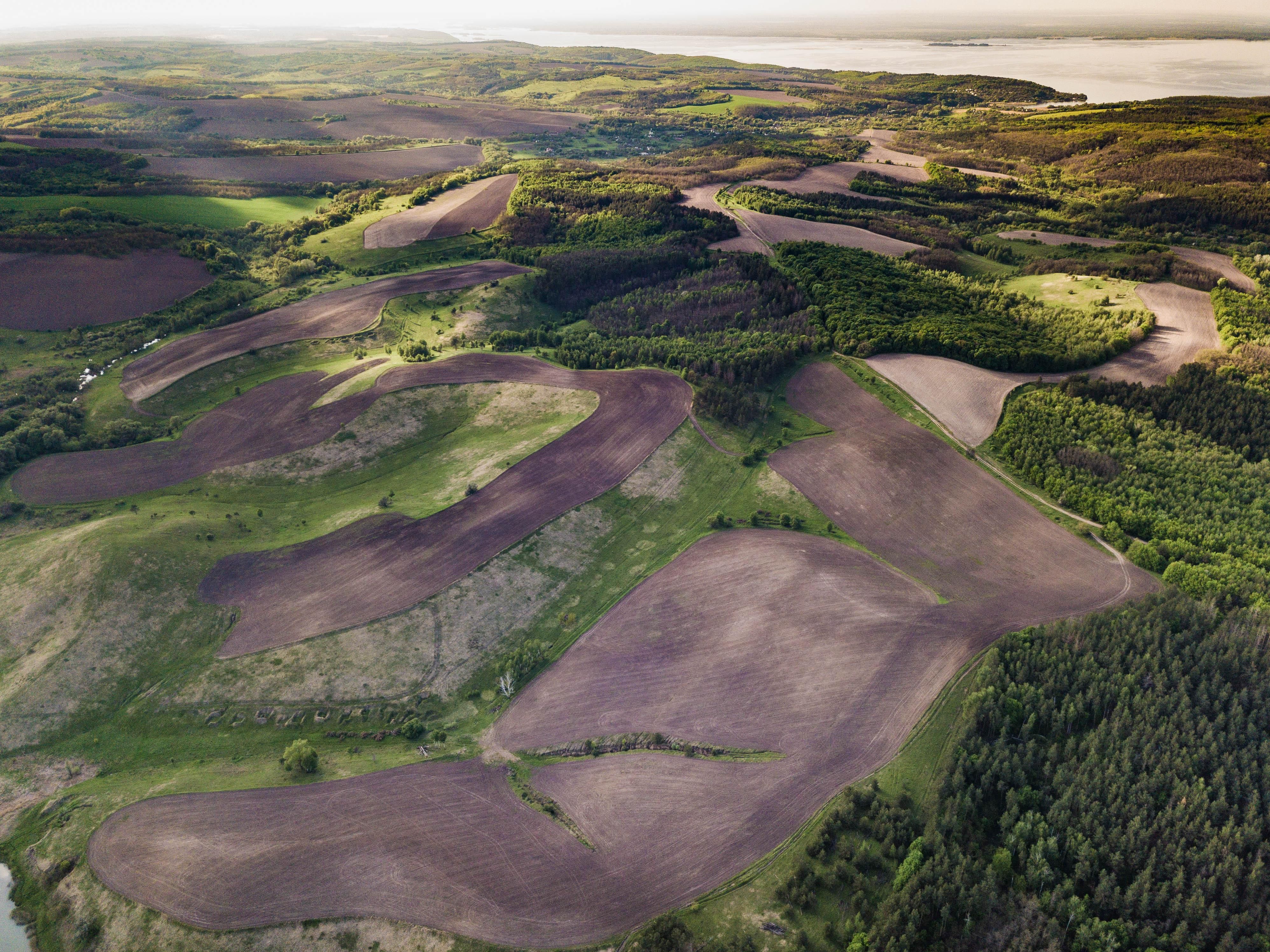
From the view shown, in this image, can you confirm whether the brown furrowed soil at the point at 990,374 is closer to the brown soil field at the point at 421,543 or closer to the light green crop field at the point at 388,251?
the brown soil field at the point at 421,543

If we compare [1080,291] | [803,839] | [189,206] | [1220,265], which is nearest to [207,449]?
[803,839]

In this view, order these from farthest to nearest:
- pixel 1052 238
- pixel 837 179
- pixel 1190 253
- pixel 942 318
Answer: pixel 837 179 → pixel 1052 238 → pixel 1190 253 → pixel 942 318

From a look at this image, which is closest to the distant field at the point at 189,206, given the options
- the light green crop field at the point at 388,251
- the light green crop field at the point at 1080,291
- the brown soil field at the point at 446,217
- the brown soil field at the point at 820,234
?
the light green crop field at the point at 388,251

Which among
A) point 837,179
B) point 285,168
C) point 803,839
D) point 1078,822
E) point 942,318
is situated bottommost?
point 803,839

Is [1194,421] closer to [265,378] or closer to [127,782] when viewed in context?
[127,782]

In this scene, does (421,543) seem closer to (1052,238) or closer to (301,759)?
(301,759)

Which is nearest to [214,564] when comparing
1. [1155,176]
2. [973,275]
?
[973,275]
